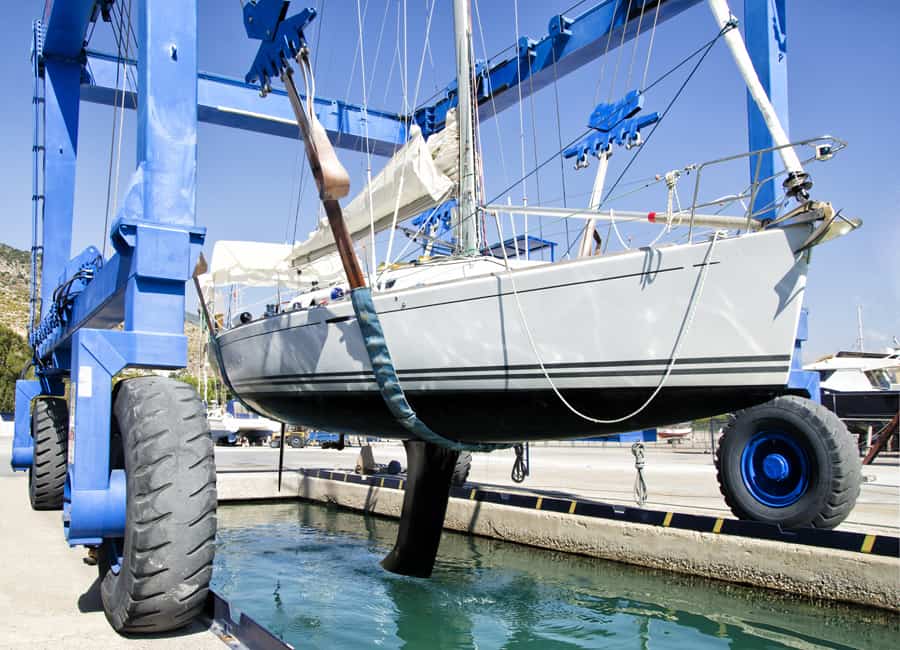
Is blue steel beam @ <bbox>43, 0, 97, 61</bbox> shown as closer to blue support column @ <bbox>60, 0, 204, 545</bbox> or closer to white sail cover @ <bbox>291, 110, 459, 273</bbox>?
white sail cover @ <bbox>291, 110, 459, 273</bbox>

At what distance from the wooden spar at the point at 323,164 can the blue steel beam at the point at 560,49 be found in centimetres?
560

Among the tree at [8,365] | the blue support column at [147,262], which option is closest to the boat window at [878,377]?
the blue support column at [147,262]

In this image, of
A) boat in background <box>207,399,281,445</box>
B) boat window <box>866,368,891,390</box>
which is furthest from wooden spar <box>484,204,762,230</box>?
boat in background <box>207,399,281,445</box>

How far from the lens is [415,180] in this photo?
6027 millimetres

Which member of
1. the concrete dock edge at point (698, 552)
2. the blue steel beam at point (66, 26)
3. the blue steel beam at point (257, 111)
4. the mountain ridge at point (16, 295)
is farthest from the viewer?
the mountain ridge at point (16, 295)

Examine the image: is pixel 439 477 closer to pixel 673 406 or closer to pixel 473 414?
pixel 473 414

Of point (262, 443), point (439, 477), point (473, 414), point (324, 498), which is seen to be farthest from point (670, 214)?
point (262, 443)

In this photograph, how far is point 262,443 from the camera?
95.0ft

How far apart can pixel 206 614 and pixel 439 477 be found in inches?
101

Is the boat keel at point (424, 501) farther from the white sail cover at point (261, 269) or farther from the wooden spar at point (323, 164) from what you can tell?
the white sail cover at point (261, 269)

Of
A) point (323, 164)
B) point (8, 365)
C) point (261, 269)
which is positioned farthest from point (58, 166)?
point (8, 365)

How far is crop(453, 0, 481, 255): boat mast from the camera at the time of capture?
19.7ft

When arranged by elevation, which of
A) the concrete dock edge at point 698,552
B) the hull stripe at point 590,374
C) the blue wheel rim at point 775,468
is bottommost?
the concrete dock edge at point 698,552

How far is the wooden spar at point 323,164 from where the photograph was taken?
3.40m
